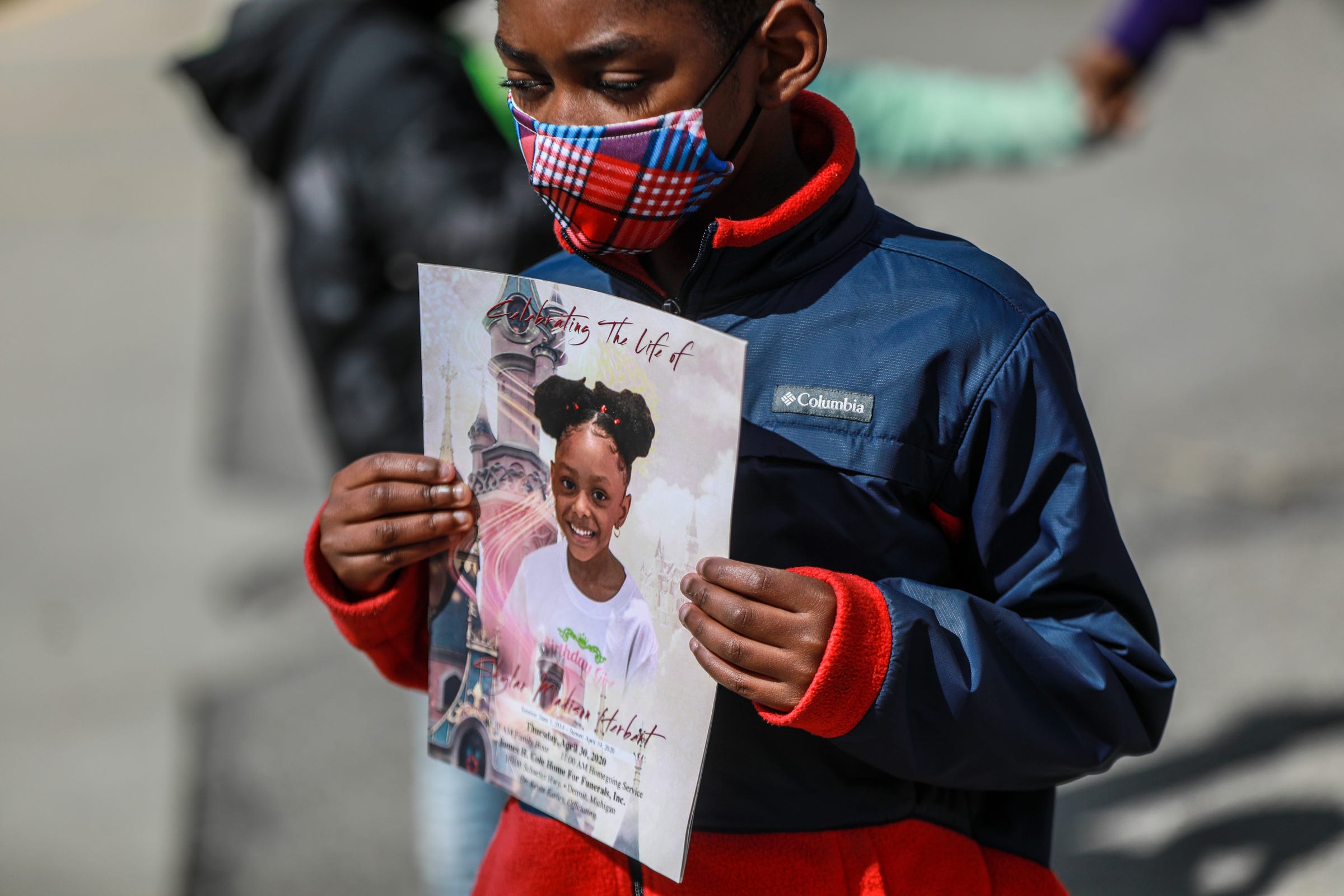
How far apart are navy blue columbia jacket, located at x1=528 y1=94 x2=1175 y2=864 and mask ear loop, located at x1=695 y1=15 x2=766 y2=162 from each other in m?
0.08

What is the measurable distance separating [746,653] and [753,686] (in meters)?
0.03

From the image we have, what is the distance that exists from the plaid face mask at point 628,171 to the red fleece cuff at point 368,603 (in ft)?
1.45

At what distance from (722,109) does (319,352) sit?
1.49 m

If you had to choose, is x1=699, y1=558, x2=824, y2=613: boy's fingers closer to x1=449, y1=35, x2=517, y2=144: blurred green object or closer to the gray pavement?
the gray pavement

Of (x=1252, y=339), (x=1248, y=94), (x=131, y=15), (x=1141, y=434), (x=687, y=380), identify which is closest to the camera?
(x=687, y=380)

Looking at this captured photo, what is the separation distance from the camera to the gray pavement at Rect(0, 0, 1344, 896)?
2506 mm

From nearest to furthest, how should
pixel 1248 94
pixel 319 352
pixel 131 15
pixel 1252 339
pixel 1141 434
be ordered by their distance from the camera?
pixel 319 352, pixel 1141 434, pixel 1252 339, pixel 1248 94, pixel 131 15

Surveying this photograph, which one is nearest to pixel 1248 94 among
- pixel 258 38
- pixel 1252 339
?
pixel 1252 339

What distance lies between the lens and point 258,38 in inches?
100

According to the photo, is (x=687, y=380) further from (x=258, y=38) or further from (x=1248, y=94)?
(x=1248, y=94)

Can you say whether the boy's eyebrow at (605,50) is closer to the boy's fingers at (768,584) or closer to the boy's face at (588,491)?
the boy's face at (588,491)

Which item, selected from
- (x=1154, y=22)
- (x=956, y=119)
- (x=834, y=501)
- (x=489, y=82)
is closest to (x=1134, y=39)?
(x=1154, y=22)

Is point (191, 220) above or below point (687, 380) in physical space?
below

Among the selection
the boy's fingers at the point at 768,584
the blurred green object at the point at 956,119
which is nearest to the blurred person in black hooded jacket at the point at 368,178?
the blurred green object at the point at 956,119
